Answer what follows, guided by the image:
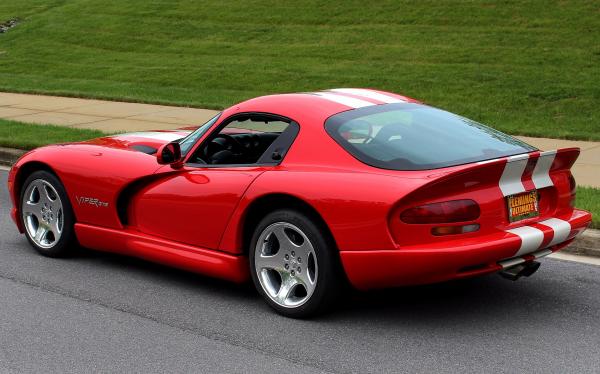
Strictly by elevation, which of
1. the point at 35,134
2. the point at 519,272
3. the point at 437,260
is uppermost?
the point at 437,260

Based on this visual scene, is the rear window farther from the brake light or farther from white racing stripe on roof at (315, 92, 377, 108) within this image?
the brake light

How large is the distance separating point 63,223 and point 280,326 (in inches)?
88.8

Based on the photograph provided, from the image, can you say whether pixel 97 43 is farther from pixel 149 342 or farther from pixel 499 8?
pixel 149 342

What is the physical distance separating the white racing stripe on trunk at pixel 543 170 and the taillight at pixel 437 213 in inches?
27.1

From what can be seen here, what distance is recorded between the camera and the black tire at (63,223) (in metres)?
6.95

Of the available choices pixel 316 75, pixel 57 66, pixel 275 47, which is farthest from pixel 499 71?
Result: pixel 57 66

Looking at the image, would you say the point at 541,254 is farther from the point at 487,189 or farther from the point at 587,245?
the point at 587,245

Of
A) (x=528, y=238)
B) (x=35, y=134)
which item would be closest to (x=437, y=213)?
(x=528, y=238)

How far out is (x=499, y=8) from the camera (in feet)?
69.4

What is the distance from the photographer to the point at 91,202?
672cm

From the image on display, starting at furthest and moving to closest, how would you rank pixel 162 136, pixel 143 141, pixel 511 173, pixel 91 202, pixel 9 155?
pixel 9 155
pixel 162 136
pixel 143 141
pixel 91 202
pixel 511 173

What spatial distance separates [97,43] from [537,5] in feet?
39.2

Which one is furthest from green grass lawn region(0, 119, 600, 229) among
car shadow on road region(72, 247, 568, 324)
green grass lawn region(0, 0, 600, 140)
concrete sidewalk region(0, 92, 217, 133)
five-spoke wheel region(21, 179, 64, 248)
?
car shadow on road region(72, 247, 568, 324)

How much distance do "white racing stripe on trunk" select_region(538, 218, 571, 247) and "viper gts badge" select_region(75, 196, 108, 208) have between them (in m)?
3.00
